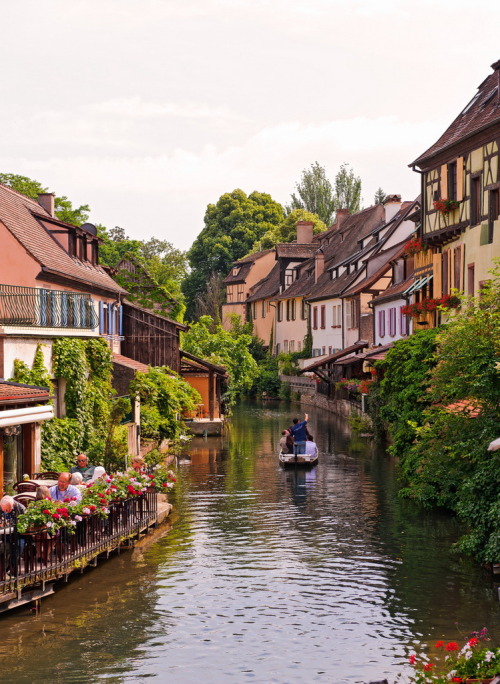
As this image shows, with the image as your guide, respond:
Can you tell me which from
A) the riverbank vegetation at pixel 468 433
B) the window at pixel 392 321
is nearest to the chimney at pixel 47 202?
the window at pixel 392 321

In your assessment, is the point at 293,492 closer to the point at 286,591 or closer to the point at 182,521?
the point at 182,521

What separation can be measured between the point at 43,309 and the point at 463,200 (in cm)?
1445

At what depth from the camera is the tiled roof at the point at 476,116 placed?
31.2m

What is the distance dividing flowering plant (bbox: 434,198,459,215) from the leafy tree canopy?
230ft

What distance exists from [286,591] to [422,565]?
3245mm

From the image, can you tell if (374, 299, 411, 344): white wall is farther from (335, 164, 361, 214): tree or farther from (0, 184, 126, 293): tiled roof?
(335, 164, 361, 214): tree

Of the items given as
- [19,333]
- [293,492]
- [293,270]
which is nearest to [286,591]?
[19,333]

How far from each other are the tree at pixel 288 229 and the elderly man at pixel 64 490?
7397cm

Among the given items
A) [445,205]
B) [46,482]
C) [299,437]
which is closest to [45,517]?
[46,482]

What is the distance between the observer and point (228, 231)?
327ft

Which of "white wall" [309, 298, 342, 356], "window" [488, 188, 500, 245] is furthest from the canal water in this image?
"white wall" [309, 298, 342, 356]

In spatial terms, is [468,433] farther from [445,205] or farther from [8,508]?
[445,205]

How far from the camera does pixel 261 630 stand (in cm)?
1498

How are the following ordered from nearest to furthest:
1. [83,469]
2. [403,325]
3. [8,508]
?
[8,508], [83,469], [403,325]
